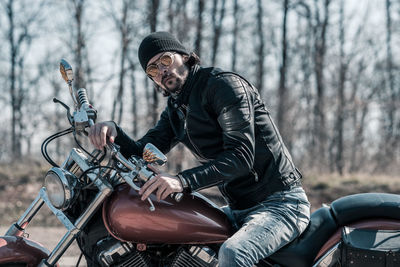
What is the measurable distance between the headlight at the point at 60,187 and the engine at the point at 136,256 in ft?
0.92

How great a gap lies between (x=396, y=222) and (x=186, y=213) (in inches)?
42.7

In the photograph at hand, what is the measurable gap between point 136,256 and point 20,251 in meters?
0.60

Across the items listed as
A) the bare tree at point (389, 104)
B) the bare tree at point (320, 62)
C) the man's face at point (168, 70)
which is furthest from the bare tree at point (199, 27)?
the bare tree at point (389, 104)

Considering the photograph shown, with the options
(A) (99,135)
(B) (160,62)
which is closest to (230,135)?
(B) (160,62)

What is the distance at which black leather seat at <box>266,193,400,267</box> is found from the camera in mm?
2338

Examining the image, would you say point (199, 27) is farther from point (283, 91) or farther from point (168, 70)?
point (168, 70)

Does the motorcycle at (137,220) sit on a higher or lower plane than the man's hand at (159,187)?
lower

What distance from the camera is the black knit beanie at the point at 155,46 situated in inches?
98.9

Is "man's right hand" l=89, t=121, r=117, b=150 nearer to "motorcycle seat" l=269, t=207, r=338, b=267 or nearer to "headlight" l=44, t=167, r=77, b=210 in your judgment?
"headlight" l=44, t=167, r=77, b=210

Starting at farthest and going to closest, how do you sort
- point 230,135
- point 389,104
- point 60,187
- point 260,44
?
point 389,104 < point 260,44 < point 230,135 < point 60,187

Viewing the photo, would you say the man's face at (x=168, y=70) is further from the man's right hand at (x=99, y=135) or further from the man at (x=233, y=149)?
the man's right hand at (x=99, y=135)

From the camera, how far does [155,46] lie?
251 cm

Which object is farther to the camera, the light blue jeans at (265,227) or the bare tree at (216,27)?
the bare tree at (216,27)

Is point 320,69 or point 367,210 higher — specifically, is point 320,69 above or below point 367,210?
above
